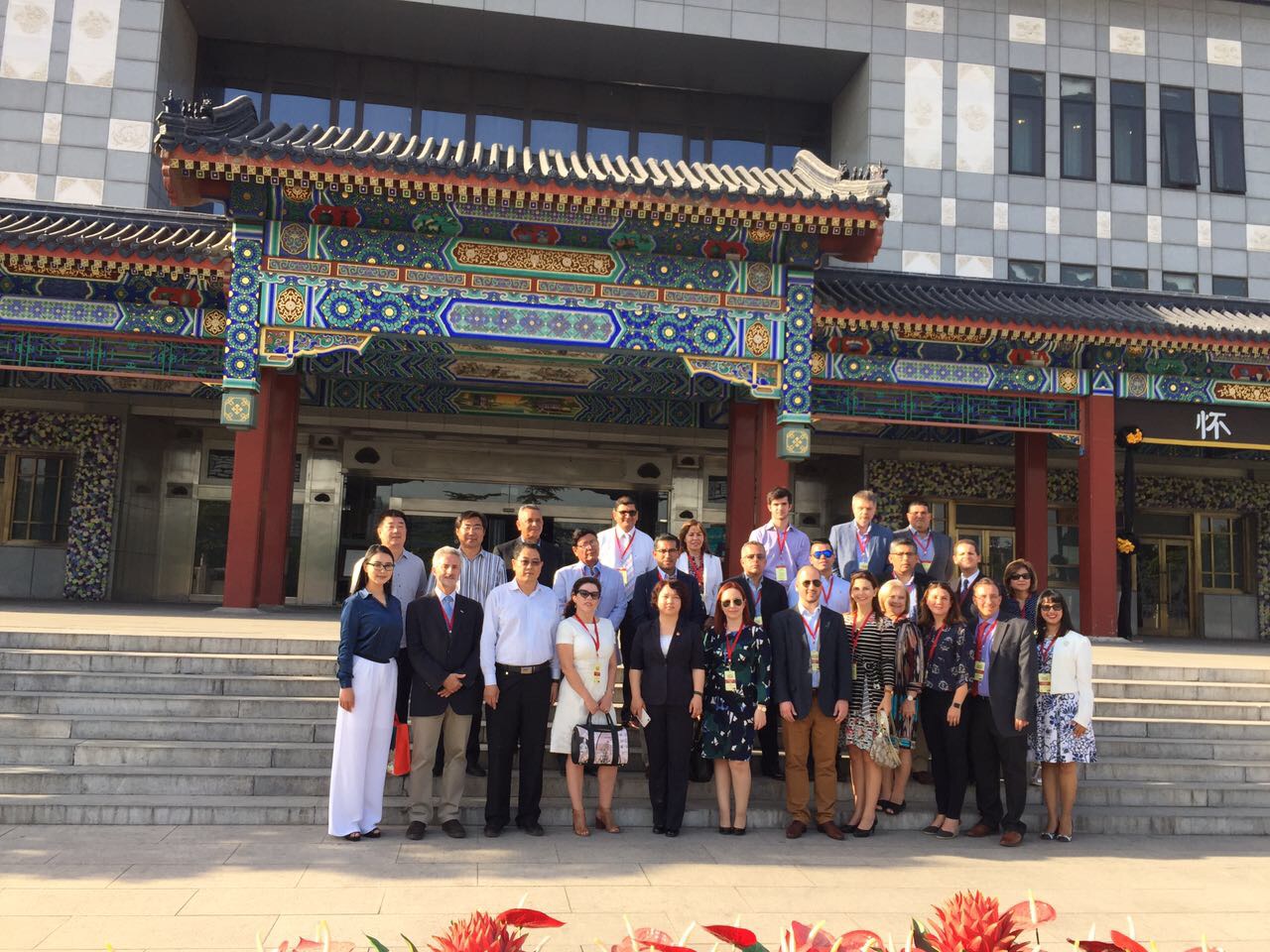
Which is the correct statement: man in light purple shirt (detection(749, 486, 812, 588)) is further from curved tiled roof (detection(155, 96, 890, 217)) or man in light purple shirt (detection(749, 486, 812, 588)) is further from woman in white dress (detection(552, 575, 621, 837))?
curved tiled roof (detection(155, 96, 890, 217))

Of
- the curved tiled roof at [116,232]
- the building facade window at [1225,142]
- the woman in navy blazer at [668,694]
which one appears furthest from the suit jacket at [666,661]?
the building facade window at [1225,142]

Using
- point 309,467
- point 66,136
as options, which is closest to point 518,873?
point 309,467

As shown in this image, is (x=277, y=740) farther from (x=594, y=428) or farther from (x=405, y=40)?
(x=405, y=40)

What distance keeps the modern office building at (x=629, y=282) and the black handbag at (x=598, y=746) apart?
6103 millimetres

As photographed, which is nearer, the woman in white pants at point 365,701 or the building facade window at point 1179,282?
the woman in white pants at point 365,701

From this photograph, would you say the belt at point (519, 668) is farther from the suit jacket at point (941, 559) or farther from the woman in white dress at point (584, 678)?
the suit jacket at point (941, 559)

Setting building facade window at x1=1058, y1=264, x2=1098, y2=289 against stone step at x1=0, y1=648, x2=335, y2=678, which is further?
building facade window at x1=1058, y1=264, x2=1098, y2=289

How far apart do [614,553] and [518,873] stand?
2.70 metres

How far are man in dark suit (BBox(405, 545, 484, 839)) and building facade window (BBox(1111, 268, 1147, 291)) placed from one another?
16.2m

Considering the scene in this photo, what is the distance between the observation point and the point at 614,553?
Answer: 7480 millimetres

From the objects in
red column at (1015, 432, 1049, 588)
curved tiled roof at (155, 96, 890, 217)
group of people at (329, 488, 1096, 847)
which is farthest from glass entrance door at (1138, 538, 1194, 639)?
group of people at (329, 488, 1096, 847)

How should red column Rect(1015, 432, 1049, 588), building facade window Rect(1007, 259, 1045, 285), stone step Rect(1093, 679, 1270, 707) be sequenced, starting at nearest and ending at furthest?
stone step Rect(1093, 679, 1270, 707) → red column Rect(1015, 432, 1049, 588) → building facade window Rect(1007, 259, 1045, 285)

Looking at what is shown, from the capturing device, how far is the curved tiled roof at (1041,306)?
12.2 meters

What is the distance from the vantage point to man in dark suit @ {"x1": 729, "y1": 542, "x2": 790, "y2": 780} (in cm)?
678
